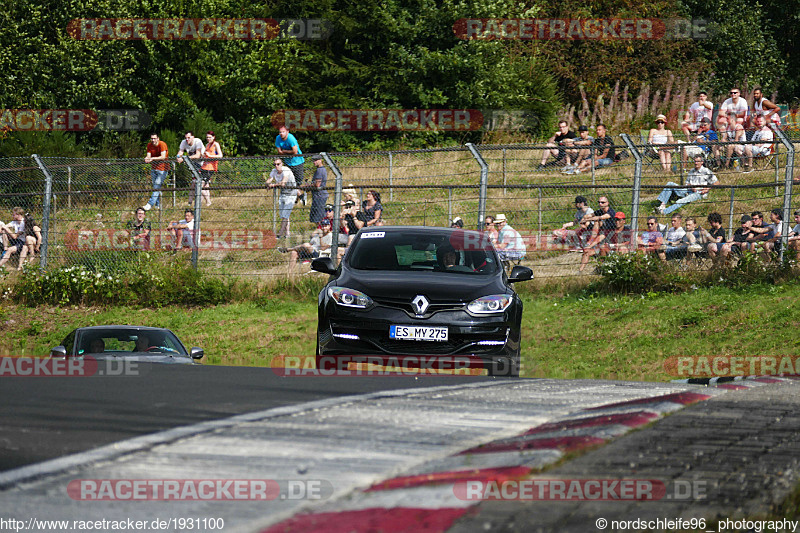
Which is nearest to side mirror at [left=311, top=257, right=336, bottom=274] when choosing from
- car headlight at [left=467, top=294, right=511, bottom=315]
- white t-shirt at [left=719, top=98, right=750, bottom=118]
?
car headlight at [left=467, top=294, right=511, bottom=315]

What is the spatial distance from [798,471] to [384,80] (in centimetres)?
3353

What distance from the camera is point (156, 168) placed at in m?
22.3

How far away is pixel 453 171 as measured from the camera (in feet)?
90.4

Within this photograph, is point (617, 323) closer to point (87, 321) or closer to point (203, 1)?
point (87, 321)

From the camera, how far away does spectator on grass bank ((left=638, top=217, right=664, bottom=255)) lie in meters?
17.4

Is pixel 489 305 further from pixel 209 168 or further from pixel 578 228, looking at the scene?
pixel 209 168

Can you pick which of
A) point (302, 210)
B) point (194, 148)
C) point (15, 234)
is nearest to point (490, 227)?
point (302, 210)

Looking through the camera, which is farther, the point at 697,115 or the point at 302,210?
the point at 697,115

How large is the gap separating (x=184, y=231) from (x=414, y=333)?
10.3 metres

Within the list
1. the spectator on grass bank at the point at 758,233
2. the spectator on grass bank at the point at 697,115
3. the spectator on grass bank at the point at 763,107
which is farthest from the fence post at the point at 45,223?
the spectator on grass bank at the point at 763,107

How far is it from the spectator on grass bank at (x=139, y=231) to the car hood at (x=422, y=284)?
968cm

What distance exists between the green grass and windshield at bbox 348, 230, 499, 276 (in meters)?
2.73

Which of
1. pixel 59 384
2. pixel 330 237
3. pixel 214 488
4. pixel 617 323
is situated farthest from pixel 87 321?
pixel 214 488

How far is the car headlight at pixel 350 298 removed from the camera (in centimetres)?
1021
